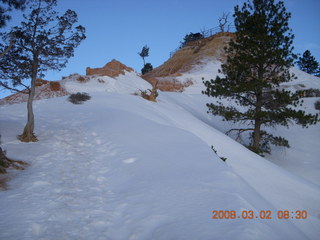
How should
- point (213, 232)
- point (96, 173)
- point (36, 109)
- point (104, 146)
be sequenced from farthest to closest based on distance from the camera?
point (36, 109) → point (104, 146) → point (96, 173) → point (213, 232)

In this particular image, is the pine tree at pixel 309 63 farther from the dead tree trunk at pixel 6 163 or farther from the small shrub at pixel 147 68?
the dead tree trunk at pixel 6 163

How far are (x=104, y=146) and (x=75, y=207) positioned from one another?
4413 mm

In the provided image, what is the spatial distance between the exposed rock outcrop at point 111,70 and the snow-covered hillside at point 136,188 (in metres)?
19.4

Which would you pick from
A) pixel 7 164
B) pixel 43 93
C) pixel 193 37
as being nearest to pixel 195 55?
pixel 193 37

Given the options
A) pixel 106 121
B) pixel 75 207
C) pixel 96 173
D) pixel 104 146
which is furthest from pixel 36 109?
pixel 75 207

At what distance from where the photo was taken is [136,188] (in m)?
5.46

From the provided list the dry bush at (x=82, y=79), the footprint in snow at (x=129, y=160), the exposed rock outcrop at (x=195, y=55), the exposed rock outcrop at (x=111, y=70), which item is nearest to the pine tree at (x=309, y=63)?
the exposed rock outcrop at (x=195, y=55)

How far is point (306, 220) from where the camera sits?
6.87 m

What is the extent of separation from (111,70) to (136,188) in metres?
29.2

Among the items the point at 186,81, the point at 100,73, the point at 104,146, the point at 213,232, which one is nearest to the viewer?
the point at 213,232

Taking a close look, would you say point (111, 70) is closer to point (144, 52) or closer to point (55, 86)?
point (55, 86)

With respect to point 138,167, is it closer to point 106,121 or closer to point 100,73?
point 106,121

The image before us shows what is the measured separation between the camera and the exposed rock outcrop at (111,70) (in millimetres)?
31612

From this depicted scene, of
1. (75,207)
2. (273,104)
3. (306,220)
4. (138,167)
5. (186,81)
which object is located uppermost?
(186,81)
